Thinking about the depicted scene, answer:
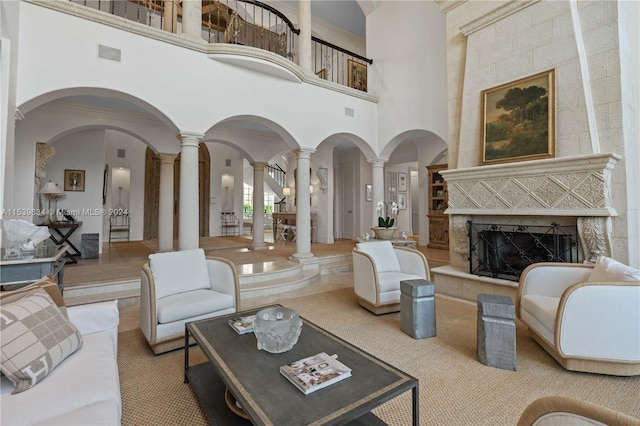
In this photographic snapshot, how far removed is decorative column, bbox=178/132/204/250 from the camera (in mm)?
4652

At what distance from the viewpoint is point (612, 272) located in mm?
2434

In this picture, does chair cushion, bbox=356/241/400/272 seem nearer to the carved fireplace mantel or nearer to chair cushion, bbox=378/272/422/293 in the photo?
chair cushion, bbox=378/272/422/293

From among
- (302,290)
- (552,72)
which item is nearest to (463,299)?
(302,290)

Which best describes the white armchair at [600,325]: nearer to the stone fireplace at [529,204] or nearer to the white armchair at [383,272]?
the stone fireplace at [529,204]

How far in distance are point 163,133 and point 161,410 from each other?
238 inches

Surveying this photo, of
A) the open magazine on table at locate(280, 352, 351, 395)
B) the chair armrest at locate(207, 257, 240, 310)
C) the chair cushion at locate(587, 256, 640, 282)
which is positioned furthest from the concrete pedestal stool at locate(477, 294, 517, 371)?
the chair armrest at locate(207, 257, 240, 310)

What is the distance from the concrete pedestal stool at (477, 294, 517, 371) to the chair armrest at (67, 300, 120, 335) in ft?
9.19

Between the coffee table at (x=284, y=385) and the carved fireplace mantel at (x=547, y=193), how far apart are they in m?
3.25

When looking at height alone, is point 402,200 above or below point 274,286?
above

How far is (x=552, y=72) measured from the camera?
3.75m

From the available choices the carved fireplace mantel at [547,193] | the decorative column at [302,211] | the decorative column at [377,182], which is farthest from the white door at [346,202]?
the carved fireplace mantel at [547,193]

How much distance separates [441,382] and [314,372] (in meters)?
1.25

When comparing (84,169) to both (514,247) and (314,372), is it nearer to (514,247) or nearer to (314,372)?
(314,372)

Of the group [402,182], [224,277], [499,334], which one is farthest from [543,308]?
[402,182]
